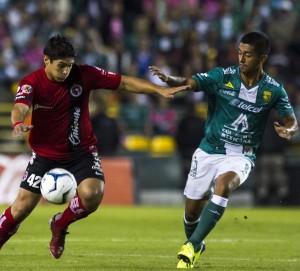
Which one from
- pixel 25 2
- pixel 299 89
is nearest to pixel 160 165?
pixel 299 89

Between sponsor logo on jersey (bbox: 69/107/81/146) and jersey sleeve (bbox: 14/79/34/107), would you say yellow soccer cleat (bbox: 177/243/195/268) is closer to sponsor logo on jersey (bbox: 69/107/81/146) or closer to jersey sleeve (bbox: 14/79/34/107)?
sponsor logo on jersey (bbox: 69/107/81/146)

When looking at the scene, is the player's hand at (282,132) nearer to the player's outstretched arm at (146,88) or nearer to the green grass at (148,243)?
the player's outstretched arm at (146,88)

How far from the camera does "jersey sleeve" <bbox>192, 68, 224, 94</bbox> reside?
10.6 meters

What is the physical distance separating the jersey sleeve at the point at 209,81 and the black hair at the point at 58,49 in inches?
53.6

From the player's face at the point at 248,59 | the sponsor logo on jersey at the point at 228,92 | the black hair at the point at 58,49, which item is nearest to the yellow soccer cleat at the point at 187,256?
the sponsor logo on jersey at the point at 228,92

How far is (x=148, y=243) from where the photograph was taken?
1326 centimetres

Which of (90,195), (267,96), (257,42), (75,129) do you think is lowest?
(90,195)

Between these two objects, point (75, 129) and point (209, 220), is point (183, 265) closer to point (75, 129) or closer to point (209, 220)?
point (209, 220)

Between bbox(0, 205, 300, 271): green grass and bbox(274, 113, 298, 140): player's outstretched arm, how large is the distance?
1339 millimetres

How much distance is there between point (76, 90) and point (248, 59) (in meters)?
1.80

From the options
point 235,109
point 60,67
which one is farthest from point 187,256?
point 60,67

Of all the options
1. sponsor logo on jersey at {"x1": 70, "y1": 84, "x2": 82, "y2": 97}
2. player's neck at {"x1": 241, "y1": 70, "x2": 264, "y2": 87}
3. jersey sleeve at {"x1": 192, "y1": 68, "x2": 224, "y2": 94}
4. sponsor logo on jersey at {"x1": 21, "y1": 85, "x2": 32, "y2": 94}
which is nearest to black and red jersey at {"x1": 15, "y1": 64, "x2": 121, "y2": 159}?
sponsor logo on jersey at {"x1": 70, "y1": 84, "x2": 82, "y2": 97}

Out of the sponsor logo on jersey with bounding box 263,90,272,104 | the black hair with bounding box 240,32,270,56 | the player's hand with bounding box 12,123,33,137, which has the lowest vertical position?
the sponsor logo on jersey with bounding box 263,90,272,104

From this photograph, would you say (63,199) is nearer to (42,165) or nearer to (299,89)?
(42,165)
